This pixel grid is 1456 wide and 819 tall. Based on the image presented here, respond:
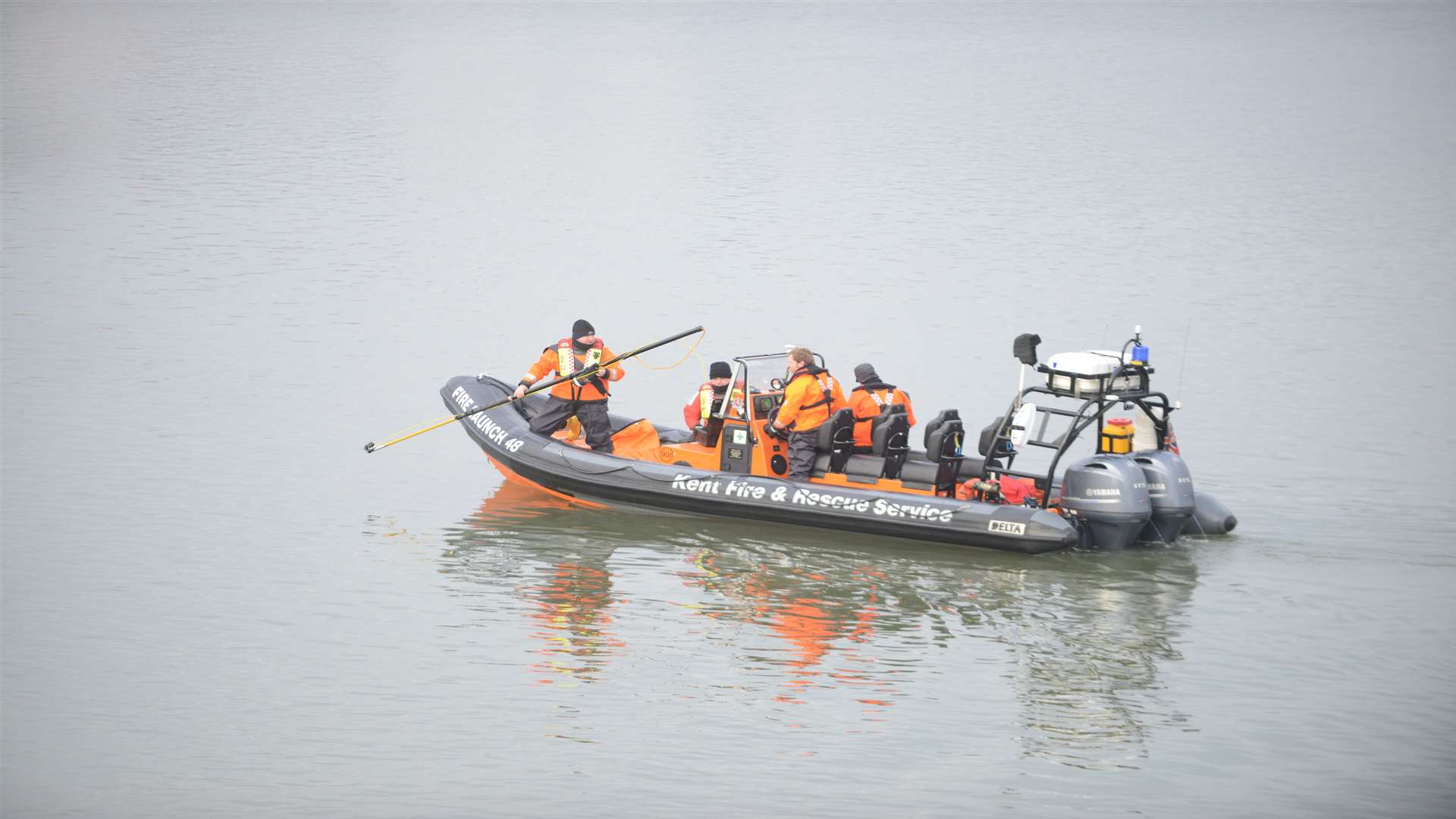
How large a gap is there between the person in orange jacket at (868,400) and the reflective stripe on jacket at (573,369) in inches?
71.2

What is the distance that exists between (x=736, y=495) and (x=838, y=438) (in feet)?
2.70

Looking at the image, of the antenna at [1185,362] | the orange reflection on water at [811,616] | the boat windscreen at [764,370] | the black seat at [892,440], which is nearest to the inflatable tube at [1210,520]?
the black seat at [892,440]

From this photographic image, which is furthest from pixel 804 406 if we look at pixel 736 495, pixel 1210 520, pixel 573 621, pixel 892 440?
pixel 1210 520

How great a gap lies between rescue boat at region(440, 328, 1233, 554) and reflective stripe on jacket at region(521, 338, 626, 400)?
0.40 metres

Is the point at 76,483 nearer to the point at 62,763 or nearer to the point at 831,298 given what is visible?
the point at 62,763

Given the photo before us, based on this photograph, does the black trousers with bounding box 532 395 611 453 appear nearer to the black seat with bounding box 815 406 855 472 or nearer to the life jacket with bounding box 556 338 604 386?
the life jacket with bounding box 556 338 604 386

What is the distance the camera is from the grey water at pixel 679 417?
8.23 m

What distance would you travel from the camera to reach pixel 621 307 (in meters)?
20.5

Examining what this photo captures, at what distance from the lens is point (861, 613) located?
10086 millimetres

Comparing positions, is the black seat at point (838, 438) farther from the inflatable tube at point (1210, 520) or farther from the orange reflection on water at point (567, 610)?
the inflatable tube at point (1210, 520)

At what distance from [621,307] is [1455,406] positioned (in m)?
9.66

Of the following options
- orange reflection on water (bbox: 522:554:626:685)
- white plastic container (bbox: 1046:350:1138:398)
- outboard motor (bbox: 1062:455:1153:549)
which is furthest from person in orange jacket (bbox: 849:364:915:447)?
orange reflection on water (bbox: 522:554:626:685)

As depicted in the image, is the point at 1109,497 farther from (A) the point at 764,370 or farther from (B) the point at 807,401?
(A) the point at 764,370

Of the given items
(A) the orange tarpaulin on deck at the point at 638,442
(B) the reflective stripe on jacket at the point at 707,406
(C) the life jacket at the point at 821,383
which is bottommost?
(A) the orange tarpaulin on deck at the point at 638,442
